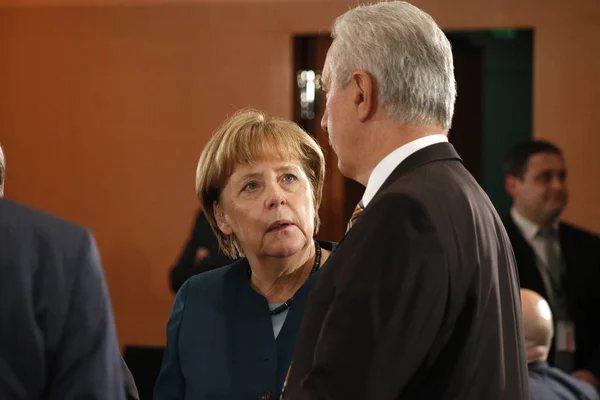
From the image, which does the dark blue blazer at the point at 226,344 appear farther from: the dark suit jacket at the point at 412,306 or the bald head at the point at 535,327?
the bald head at the point at 535,327

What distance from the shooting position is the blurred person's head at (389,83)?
1546 millimetres

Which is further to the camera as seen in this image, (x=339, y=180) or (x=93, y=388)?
(x=339, y=180)

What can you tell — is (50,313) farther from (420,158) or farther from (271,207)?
(271,207)

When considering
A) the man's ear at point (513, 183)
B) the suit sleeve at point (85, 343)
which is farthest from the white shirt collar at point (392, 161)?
the man's ear at point (513, 183)

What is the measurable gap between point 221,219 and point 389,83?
86cm

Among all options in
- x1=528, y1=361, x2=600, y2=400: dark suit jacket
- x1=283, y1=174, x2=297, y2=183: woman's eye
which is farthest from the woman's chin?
x1=528, y1=361, x2=600, y2=400: dark suit jacket

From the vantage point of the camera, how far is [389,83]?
5.08 ft

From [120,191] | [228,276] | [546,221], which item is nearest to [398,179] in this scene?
[228,276]

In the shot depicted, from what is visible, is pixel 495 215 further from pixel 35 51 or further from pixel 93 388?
pixel 35 51

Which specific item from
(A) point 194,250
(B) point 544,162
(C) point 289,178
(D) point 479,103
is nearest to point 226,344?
(C) point 289,178

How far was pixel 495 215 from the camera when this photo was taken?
1564 millimetres

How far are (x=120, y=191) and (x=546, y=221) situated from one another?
2898 mm

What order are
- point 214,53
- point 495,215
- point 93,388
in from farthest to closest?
point 214,53, point 495,215, point 93,388

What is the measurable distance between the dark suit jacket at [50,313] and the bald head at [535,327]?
1.64m
